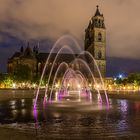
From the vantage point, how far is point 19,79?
427ft

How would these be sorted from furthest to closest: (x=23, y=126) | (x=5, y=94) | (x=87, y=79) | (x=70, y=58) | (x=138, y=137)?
(x=70, y=58) < (x=87, y=79) < (x=5, y=94) < (x=23, y=126) < (x=138, y=137)

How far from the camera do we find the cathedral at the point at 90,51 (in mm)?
150000

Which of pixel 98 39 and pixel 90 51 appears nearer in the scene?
pixel 98 39

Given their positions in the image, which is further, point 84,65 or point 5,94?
point 84,65

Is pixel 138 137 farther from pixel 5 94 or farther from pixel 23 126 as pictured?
pixel 5 94

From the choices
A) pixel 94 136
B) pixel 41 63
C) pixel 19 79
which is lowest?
pixel 94 136

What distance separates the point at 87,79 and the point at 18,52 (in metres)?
41.1

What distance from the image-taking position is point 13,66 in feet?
518

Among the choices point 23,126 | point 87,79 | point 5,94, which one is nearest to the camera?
point 23,126

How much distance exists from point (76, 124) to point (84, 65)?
152663 millimetres

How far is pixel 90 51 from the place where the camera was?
160 m

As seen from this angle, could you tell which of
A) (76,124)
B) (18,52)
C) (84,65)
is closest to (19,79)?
(18,52)

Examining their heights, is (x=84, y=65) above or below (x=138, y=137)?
above

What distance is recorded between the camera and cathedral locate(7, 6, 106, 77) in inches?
5906
